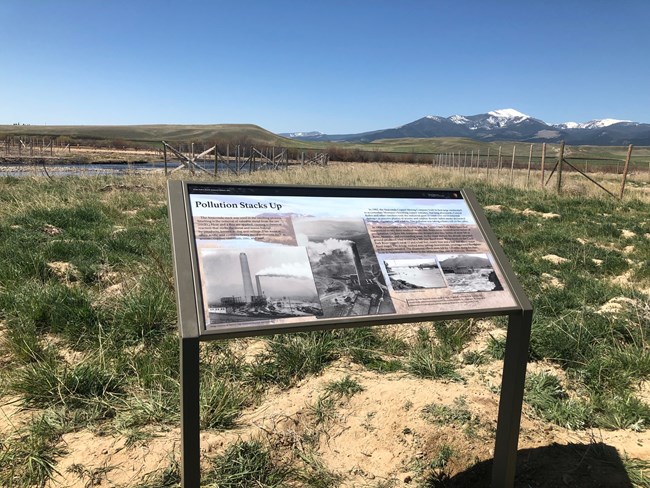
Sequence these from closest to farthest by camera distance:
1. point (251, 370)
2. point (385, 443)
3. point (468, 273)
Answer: point (468, 273)
point (385, 443)
point (251, 370)

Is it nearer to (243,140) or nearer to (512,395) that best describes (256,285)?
(512,395)

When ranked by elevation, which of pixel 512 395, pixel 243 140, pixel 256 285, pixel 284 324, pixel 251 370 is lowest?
pixel 251 370

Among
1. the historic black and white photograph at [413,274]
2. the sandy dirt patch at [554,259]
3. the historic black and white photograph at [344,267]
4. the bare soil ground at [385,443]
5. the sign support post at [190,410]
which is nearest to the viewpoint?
the sign support post at [190,410]

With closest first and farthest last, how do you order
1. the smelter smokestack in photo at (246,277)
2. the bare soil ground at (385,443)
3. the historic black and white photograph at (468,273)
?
the smelter smokestack in photo at (246,277), the historic black and white photograph at (468,273), the bare soil ground at (385,443)

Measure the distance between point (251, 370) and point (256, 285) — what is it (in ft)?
5.44

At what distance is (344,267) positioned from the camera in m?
2.08

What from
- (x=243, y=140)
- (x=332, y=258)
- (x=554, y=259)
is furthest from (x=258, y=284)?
(x=243, y=140)

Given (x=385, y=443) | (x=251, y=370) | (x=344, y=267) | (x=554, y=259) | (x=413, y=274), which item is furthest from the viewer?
(x=554, y=259)

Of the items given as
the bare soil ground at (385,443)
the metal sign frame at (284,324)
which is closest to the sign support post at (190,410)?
the metal sign frame at (284,324)

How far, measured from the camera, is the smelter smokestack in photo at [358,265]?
2074mm

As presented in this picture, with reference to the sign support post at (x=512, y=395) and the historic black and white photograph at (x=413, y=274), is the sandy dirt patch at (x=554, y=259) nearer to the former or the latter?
the sign support post at (x=512, y=395)

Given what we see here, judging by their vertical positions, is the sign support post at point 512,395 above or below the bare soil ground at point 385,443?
above

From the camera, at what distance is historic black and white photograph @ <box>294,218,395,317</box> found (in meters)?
1.99

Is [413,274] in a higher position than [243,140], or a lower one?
lower
